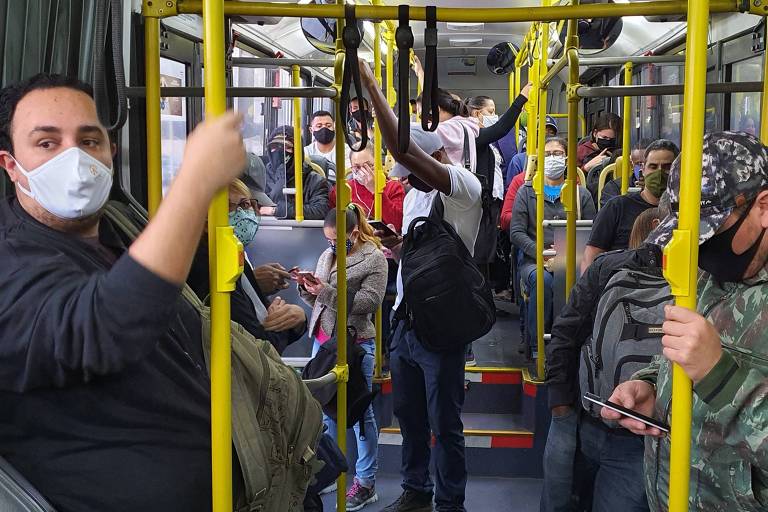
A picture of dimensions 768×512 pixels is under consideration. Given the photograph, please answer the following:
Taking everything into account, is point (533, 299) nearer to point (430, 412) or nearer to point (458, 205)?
point (430, 412)

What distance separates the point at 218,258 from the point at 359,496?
3321 millimetres

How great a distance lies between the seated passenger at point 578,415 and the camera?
278cm

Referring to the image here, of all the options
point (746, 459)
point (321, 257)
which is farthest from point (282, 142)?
point (746, 459)

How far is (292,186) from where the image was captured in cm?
635

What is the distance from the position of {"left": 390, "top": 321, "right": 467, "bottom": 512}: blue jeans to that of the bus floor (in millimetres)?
457

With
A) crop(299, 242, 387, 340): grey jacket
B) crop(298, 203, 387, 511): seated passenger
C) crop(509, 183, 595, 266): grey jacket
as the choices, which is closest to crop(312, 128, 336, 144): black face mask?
crop(509, 183, 595, 266): grey jacket

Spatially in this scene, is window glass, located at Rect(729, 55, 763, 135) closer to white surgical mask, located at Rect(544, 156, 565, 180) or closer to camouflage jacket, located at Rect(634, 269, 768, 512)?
white surgical mask, located at Rect(544, 156, 565, 180)

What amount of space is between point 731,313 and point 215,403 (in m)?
1.11

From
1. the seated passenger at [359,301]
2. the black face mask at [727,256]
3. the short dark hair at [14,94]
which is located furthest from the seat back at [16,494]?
the seated passenger at [359,301]

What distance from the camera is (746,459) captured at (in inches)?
61.2

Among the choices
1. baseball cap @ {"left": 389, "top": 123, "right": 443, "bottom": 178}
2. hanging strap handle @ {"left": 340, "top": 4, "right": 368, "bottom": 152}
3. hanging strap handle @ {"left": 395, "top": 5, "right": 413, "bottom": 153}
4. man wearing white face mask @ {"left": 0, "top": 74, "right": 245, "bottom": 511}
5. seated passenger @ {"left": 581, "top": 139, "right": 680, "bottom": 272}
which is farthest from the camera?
seated passenger @ {"left": 581, "top": 139, "right": 680, "bottom": 272}

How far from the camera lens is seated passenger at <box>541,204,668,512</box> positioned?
2778mm

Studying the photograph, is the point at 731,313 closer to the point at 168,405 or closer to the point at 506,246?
the point at 168,405

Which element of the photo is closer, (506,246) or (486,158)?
(486,158)
